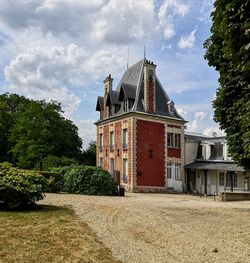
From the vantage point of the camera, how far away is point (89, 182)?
20.3 m

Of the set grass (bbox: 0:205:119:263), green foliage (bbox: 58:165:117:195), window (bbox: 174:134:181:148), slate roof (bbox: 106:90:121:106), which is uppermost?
slate roof (bbox: 106:90:121:106)

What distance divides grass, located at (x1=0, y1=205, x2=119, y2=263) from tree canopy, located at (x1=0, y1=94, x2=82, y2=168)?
83.2 feet

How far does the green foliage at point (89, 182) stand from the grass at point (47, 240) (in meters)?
9.91

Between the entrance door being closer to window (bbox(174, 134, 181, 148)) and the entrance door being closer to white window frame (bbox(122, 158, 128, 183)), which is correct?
window (bbox(174, 134, 181, 148))

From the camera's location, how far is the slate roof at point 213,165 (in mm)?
27411

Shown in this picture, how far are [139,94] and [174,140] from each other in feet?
16.0

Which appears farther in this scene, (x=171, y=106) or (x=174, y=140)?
(x=171, y=106)

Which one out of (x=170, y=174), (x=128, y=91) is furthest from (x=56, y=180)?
(x=170, y=174)

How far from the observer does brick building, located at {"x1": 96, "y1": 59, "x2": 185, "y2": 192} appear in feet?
91.8

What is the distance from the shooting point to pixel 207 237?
8.72 meters

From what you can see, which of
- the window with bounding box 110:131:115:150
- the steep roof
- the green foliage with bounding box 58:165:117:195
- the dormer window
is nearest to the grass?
the green foliage with bounding box 58:165:117:195

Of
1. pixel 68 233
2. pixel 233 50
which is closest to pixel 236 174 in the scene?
pixel 68 233

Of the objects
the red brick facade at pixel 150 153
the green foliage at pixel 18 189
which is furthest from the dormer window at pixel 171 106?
the green foliage at pixel 18 189

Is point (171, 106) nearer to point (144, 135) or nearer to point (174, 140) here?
point (174, 140)
